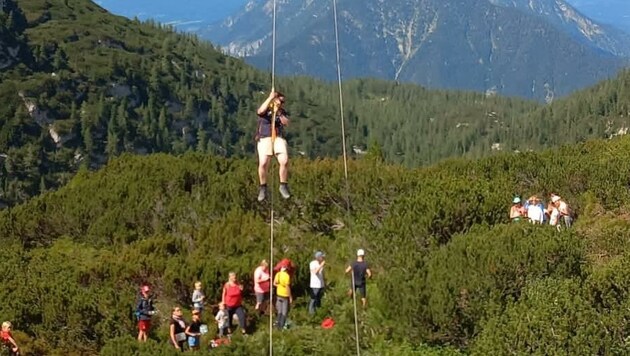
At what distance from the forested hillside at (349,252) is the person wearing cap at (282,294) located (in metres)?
0.38

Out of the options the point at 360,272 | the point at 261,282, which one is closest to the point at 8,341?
the point at 261,282

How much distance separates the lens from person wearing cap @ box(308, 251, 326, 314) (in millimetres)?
18281

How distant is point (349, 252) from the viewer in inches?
901

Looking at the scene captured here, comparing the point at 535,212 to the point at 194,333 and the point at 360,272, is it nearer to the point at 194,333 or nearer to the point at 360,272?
the point at 360,272

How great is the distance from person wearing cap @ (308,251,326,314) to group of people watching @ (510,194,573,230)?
17.1ft

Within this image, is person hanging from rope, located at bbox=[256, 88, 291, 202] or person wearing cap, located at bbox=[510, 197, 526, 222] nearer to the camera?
person hanging from rope, located at bbox=[256, 88, 291, 202]

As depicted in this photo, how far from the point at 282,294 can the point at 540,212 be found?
26.8 feet

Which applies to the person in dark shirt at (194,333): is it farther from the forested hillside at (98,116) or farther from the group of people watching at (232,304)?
the forested hillside at (98,116)

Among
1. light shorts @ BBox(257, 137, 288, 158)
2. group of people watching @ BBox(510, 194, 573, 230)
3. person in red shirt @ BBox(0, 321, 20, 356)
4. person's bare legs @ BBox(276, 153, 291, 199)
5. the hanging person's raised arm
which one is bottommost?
person in red shirt @ BBox(0, 321, 20, 356)

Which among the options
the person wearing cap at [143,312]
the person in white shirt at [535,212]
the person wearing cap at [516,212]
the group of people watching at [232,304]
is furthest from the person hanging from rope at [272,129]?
the person in white shirt at [535,212]

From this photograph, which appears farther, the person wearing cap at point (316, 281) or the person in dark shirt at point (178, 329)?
the person wearing cap at point (316, 281)

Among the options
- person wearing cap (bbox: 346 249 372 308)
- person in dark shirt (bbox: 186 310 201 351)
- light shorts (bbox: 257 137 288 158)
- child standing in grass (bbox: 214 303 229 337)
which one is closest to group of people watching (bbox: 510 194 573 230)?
person wearing cap (bbox: 346 249 372 308)

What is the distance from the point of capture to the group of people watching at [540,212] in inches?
848

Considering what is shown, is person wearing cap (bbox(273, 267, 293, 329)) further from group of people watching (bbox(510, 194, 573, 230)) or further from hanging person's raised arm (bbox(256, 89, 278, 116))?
group of people watching (bbox(510, 194, 573, 230))
